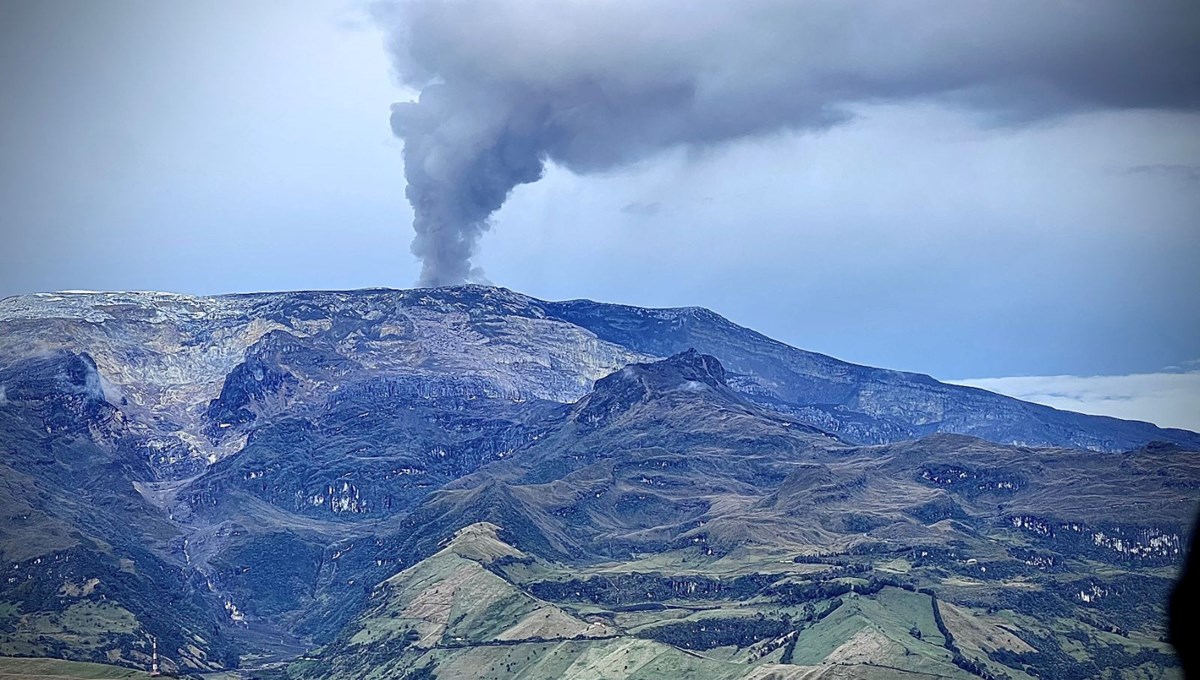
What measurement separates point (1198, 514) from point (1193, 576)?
1315mm

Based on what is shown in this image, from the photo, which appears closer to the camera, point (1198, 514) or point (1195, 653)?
point (1195, 653)

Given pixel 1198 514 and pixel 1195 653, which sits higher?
pixel 1198 514

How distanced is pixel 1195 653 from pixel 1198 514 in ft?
4.82

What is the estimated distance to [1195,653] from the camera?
35.0 feet

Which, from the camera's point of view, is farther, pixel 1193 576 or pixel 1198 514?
pixel 1198 514

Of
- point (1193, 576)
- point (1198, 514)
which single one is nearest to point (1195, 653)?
point (1193, 576)

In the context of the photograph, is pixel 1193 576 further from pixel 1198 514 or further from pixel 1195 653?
pixel 1198 514

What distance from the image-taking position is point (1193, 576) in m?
10.6

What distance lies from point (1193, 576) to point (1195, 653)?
1.75 ft

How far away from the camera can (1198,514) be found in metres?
11.8
